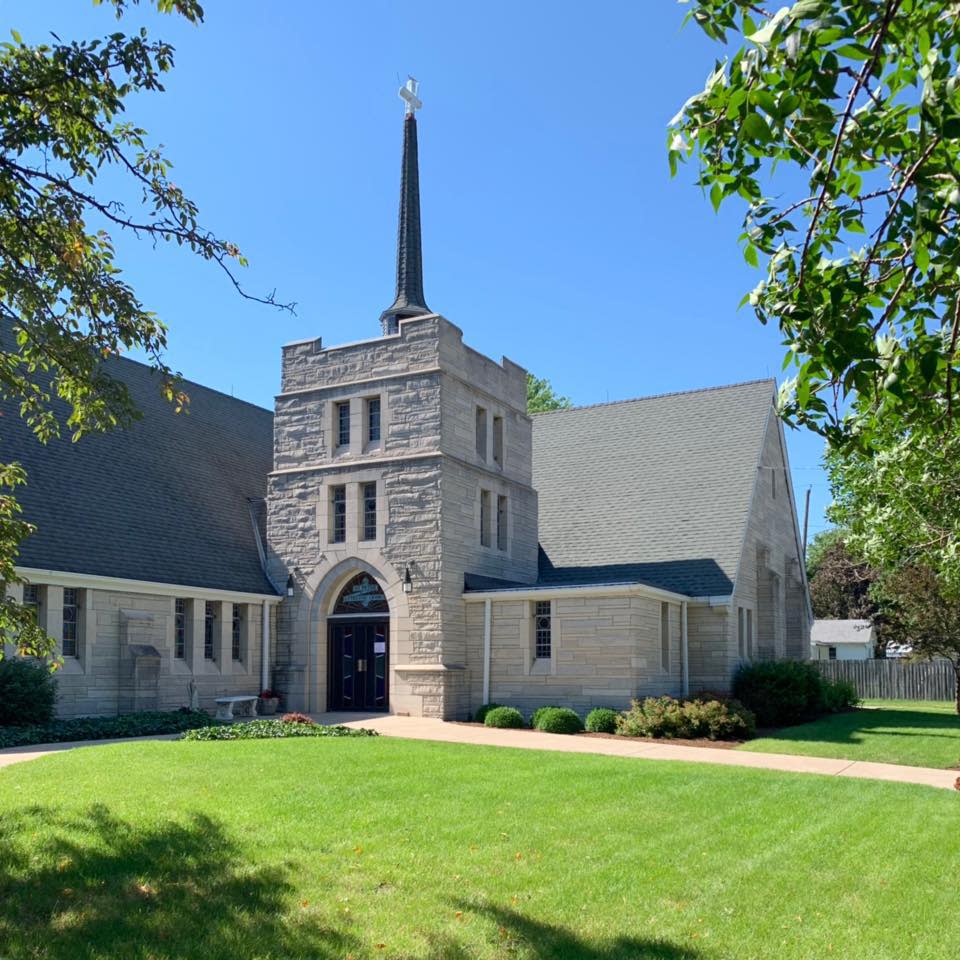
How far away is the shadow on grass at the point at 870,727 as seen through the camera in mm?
21438

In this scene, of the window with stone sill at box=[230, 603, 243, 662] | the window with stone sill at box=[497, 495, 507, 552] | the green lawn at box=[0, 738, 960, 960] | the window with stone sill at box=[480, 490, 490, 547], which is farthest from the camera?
the window with stone sill at box=[497, 495, 507, 552]

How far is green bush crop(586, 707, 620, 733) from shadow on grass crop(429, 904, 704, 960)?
14988 millimetres

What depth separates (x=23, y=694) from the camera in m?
18.6

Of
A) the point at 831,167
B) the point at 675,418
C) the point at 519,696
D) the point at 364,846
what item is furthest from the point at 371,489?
the point at 831,167

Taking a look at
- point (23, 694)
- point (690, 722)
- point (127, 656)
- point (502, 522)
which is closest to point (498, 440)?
point (502, 522)

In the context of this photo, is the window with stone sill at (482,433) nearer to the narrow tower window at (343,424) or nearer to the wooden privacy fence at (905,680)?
the narrow tower window at (343,424)

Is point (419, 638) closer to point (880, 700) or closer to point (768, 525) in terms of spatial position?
point (768, 525)

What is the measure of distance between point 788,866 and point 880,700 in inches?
1240

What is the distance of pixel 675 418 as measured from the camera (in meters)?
32.5

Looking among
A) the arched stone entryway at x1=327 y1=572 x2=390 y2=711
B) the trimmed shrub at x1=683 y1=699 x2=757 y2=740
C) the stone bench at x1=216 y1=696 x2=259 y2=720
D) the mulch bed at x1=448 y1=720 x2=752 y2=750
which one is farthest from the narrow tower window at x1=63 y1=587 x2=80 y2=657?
the trimmed shrub at x1=683 y1=699 x2=757 y2=740

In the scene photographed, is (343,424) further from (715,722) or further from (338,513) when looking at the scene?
(715,722)

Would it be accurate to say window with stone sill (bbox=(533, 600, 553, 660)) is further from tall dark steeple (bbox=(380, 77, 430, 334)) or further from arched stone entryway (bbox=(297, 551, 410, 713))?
tall dark steeple (bbox=(380, 77, 430, 334))

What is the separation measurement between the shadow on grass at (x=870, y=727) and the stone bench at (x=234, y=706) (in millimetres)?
11530

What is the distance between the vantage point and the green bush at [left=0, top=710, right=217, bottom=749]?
17.1 meters
